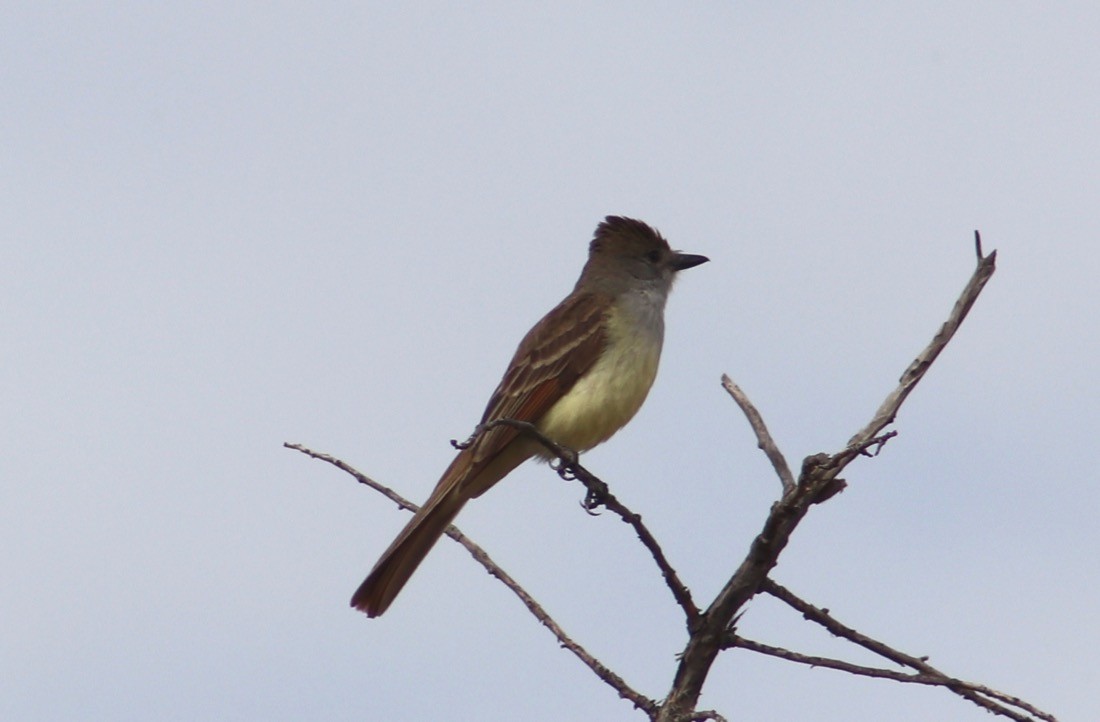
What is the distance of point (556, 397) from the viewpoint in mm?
8008

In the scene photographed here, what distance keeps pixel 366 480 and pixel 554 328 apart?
2876 mm

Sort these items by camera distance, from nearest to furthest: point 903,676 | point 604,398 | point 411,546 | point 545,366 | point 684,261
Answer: point 903,676, point 411,546, point 604,398, point 545,366, point 684,261

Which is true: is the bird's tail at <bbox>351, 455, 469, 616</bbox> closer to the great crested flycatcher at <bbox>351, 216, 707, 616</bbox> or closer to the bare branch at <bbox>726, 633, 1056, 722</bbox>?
the great crested flycatcher at <bbox>351, 216, 707, 616</bbox>

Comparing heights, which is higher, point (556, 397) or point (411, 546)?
point (556, 397)

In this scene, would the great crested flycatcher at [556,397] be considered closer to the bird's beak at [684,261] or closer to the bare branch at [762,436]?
the bird's beak at [684,261]

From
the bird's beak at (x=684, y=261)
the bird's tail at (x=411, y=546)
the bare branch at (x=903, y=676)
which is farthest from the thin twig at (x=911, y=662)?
the bird's beak at (x=684, y=261)

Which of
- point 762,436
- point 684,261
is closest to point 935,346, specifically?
point 762,436

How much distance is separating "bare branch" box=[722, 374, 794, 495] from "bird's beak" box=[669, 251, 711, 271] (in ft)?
15.2

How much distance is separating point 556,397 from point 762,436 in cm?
322

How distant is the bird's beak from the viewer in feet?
32.0

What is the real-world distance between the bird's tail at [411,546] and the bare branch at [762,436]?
213 centimetres

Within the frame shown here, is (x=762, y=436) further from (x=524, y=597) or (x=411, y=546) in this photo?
(x=411, y=546)

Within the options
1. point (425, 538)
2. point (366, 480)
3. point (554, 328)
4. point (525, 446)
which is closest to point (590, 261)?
point (554, 328)

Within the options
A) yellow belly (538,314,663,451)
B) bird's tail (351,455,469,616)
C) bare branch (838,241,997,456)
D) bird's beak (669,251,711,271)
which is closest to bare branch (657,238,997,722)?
bare branch (838,241,997,456)
